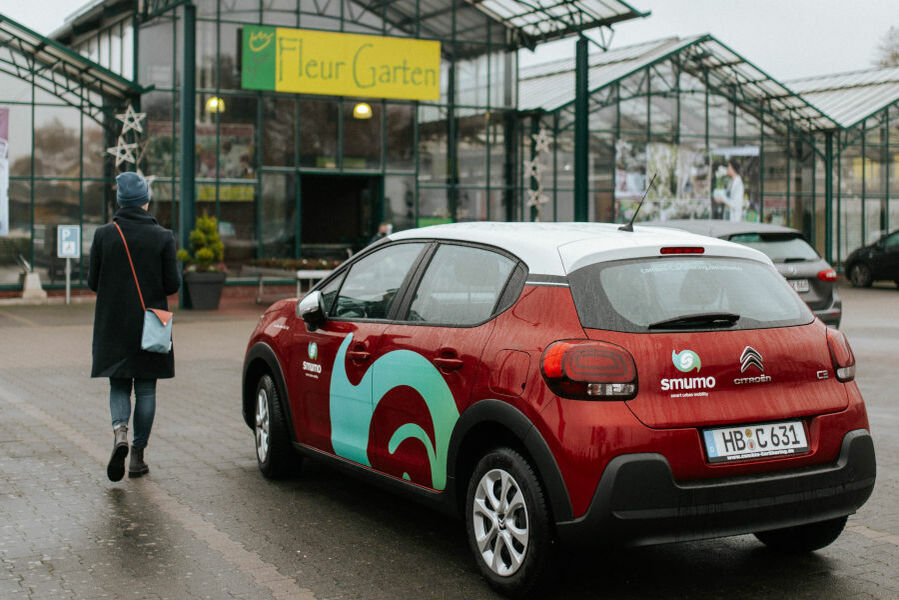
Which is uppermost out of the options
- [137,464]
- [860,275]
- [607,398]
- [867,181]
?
[867,181]

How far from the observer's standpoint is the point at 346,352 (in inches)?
237

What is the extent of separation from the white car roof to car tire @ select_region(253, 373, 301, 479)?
1839 millimetres

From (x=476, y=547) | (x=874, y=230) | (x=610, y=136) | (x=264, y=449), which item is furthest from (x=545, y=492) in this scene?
(x=874, y=230)

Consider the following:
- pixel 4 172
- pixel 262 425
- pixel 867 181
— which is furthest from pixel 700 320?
pixel 867 181

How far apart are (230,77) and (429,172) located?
18.8 feet

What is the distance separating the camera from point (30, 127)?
86.7 ft

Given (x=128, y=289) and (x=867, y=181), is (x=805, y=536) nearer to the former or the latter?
(x=128, y=289)

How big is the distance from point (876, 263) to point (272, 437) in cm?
2745

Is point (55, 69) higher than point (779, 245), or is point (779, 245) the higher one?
point (55, 69)

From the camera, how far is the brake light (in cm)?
503

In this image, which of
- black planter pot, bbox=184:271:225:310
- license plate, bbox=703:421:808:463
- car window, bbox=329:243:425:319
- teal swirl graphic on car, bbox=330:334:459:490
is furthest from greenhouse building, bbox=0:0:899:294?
license plate, bbox=703:421:808:463

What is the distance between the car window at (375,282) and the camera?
593cm

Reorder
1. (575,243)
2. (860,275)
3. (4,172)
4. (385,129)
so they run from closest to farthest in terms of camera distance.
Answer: (575,243)
(4,172)
(385,129)
(860,275)

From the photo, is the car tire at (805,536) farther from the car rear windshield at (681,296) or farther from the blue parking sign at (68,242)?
the blue parking sign at (68,242)
